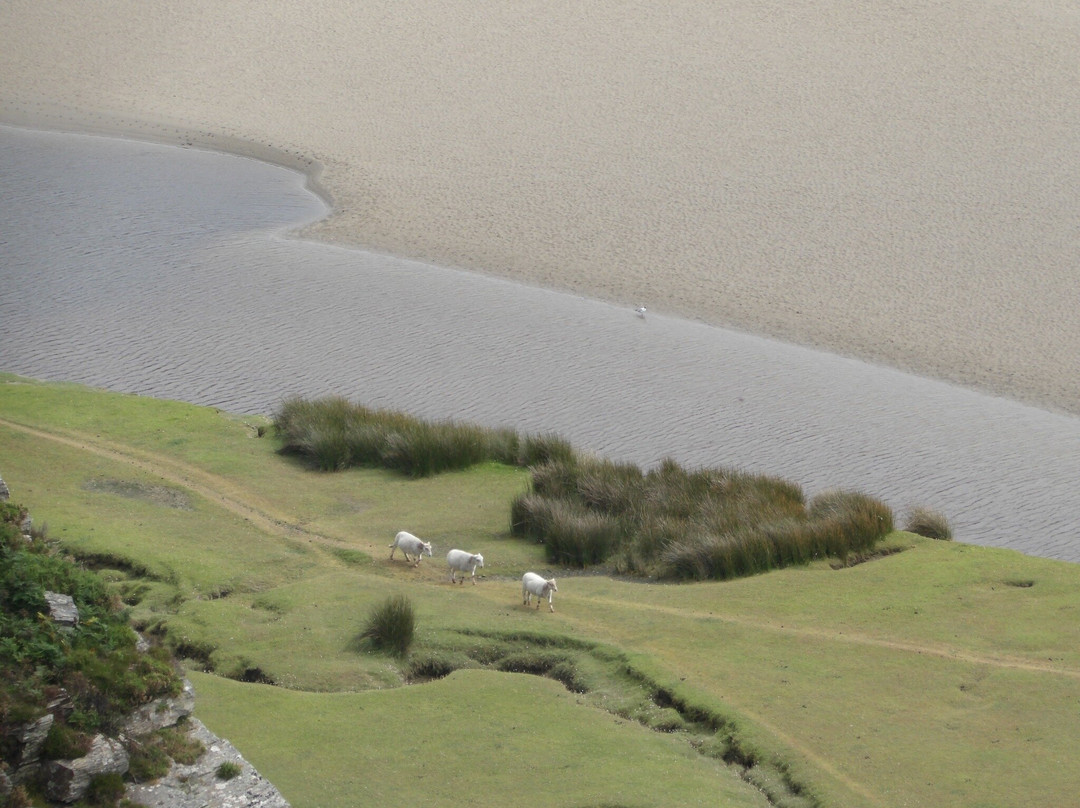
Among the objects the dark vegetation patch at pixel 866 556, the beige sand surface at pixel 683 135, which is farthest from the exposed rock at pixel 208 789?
the beige sand surface at pixel 683 135

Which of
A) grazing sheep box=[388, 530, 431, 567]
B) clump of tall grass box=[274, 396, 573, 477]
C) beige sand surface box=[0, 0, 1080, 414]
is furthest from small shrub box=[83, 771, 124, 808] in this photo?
beige sand surface box=[0, 0, 1080, 414]

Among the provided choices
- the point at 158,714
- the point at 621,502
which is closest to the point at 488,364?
the point at 621,502

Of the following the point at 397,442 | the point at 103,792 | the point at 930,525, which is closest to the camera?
the point at 103,792

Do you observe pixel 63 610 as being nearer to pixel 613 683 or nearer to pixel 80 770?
pixel 80 770

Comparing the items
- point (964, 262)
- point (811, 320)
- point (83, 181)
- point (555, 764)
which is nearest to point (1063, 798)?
point (555, 764)

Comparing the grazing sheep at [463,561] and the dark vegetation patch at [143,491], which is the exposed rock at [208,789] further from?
the dark vegetation patch at [143,491]
